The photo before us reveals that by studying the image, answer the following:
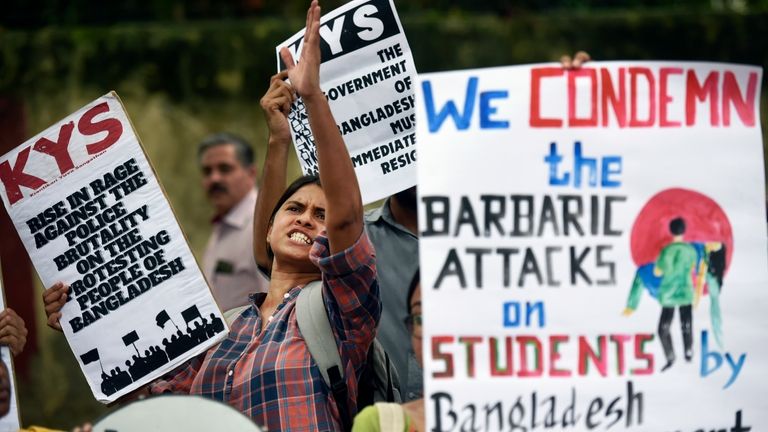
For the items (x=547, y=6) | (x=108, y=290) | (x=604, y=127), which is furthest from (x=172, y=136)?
(x=604, y=127)

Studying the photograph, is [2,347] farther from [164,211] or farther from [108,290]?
[164,211]

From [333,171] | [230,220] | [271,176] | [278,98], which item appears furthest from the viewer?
[230,220]

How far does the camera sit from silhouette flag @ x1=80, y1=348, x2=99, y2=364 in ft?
14.6

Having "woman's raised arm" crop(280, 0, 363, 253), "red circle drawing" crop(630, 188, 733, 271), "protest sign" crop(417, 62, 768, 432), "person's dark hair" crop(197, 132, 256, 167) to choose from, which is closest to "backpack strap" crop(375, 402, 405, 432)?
"protest sign" crop(417, 62, 768, 432)

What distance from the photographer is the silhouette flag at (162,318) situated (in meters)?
4.38

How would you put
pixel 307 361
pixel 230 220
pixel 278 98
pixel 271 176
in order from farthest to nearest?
pixel 230 220 < pixel 271 176 < pixel 278 98 < pixel 307 361

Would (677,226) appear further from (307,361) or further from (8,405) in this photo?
(8,405)

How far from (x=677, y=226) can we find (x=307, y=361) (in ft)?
3.77

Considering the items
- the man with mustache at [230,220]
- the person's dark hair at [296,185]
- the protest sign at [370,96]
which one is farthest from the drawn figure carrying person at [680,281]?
the man with mustache at [230,220]

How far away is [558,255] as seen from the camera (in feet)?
12.5

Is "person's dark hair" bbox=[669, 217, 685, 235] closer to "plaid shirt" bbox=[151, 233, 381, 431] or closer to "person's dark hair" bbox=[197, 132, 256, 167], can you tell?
"plaid shirt" bbox=[151, 233, 381, 431]

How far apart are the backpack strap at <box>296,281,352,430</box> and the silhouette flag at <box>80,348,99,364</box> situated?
75 cm

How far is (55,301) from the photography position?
176 inches

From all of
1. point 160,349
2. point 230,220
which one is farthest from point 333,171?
point 230,220
